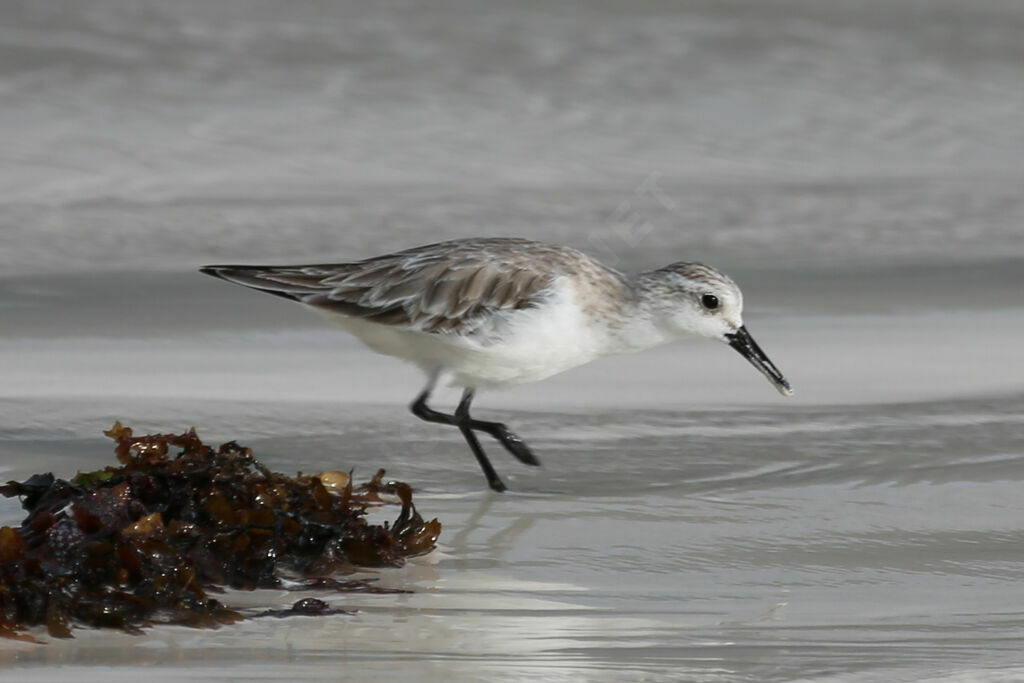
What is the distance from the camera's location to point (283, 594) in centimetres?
421

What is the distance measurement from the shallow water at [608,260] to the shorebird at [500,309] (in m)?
0.27

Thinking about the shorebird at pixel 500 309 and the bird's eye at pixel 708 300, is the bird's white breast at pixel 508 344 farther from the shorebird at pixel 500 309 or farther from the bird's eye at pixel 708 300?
the bird's eye at pixel 708 300

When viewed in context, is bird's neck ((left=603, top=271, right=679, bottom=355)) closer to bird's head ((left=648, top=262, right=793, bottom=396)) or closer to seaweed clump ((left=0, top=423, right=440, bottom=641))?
bird's head ((left=648, top=262, right=793, bottom=396))

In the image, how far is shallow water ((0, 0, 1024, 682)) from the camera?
13.4ft

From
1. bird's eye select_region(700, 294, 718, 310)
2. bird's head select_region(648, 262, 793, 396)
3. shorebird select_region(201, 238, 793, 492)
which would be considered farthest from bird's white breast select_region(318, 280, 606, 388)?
bird's eye select_region(700, 294, 718, 310)

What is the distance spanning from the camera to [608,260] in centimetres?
829

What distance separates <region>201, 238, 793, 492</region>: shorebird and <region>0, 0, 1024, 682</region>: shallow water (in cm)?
27

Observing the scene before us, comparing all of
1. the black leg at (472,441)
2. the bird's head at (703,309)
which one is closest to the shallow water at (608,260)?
the black leg at (472,441)

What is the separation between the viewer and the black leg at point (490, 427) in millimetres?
5566

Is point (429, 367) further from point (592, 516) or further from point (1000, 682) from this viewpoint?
point (1000, 682)

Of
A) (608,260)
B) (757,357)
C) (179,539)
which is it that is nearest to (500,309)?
(757,357)

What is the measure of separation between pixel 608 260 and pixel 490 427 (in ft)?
8.86

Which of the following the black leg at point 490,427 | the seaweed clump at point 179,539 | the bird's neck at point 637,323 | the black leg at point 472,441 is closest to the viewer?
the seaweed clump at point 179,539

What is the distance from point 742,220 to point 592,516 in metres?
4.09
